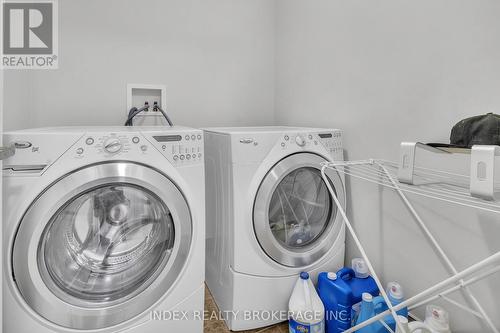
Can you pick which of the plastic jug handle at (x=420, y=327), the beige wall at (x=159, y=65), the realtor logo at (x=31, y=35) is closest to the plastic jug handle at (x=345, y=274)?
the plastic jug handle at (x=420, y=327)

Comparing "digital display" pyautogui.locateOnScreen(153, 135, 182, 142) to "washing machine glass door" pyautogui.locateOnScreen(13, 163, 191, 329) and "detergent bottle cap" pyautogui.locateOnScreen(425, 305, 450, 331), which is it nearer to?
"washing machine glass door" pyautogui.locateOnScreen(13, 163, 191, 329)

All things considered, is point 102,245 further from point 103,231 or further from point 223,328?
point 223,328

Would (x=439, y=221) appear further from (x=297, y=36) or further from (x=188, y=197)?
(x=297, y=36)

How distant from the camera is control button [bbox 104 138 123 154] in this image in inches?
37.0

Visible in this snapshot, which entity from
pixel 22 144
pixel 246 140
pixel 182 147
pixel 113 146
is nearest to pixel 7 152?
pixel 22 144

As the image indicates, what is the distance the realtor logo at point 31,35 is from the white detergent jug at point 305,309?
5.62 feet

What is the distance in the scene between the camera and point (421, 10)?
1133 mm

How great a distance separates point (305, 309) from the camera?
3.98ft

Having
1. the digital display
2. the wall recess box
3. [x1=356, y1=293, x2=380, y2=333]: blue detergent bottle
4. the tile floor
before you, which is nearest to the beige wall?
the wall recess box

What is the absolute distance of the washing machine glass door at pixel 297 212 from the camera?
4.02 ft

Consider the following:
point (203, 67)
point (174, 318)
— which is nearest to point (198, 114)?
point (203, 67)

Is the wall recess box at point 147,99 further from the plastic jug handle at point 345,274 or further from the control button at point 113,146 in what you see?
the plastic jug handle at point 345,274

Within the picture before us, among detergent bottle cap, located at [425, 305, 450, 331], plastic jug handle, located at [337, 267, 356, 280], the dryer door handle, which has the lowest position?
detergent bottle cap, located at [425, 305, 450, 331]

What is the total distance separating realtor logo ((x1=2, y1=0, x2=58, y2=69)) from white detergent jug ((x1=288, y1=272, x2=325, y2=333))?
1714 millimetres
